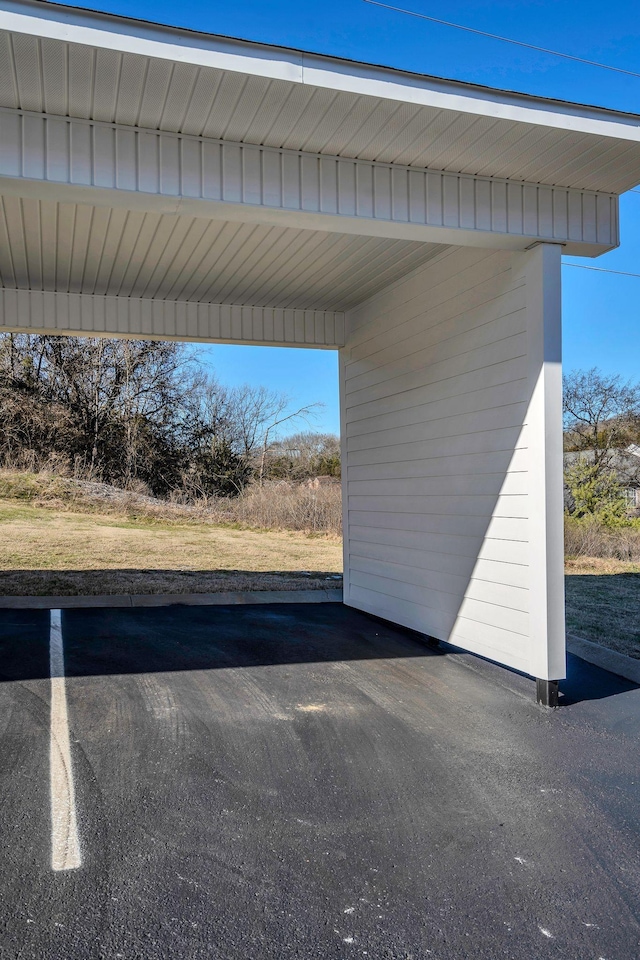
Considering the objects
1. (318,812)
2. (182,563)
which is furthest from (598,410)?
(318,812)


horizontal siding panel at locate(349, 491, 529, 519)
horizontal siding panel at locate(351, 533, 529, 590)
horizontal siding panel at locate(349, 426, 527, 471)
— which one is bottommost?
horizontal siding panel at locate(351, 533, 529, 590)

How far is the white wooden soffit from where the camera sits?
3.48m

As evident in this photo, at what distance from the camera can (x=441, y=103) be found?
3.42 meters

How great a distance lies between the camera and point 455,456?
538cm

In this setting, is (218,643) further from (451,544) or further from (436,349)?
(436,349)

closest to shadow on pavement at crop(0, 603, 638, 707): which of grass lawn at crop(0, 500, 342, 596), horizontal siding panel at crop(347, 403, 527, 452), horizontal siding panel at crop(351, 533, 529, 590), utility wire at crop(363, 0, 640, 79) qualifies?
horizontal siding panel at crop(351, 533, 529, 590)

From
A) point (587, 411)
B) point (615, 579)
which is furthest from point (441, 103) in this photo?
point (587, 411)

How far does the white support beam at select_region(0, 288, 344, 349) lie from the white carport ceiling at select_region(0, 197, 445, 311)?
120 mm

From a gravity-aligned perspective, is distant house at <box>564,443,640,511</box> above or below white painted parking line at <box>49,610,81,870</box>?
above

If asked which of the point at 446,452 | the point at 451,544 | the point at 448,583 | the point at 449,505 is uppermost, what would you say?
the point at 446,452

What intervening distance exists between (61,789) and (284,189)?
10.7 feet

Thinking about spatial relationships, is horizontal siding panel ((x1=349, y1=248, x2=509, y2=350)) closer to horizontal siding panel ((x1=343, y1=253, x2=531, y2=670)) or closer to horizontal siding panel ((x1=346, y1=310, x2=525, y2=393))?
horizontal siding panel ((x1=343, y1=253, x2=531, y2=670))

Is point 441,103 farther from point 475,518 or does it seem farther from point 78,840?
point 78,840

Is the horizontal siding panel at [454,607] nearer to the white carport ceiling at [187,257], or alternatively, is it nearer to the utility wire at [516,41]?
the white carport ceiling at [187,257]
